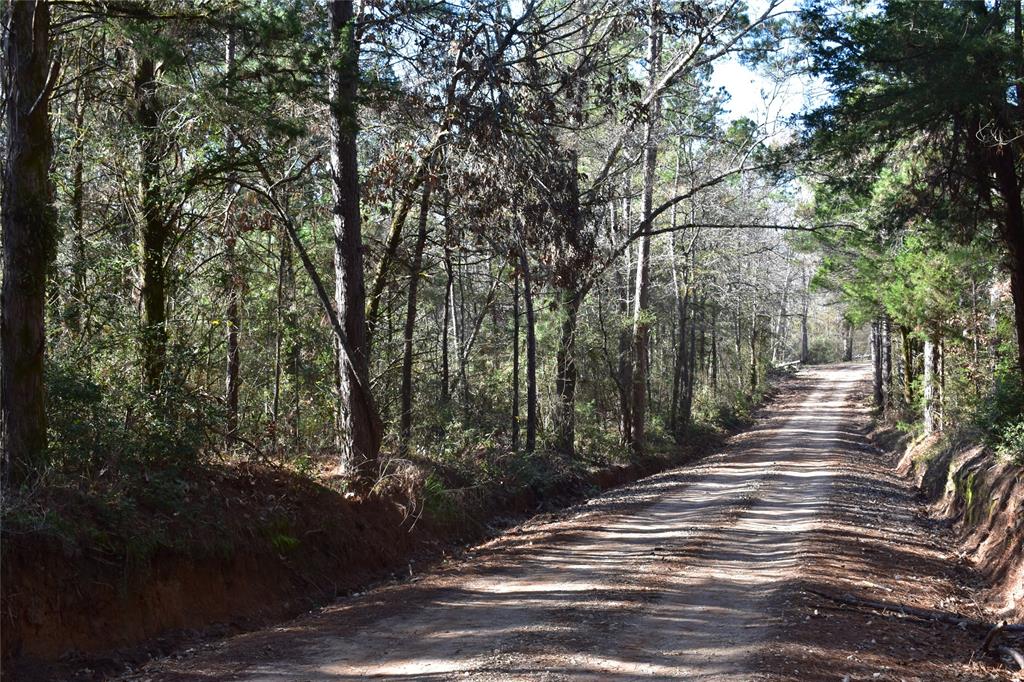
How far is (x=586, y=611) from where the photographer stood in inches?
347

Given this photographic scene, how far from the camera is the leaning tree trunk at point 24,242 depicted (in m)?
8.27

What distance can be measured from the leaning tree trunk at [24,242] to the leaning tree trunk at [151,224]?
234cm

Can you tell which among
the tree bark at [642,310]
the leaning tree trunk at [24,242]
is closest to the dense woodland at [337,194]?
the leaning tree trunk at [24,242]

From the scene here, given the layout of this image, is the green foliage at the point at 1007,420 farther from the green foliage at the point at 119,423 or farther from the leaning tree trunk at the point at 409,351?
the green foliage at the point at 119,423

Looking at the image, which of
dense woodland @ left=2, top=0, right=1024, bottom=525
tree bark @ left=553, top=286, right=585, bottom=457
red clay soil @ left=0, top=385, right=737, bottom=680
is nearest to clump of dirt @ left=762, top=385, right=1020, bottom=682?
dense woodland @ left=2, top=0, right=1024, bottom=525

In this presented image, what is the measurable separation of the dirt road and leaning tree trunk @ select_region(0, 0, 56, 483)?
9.00ft

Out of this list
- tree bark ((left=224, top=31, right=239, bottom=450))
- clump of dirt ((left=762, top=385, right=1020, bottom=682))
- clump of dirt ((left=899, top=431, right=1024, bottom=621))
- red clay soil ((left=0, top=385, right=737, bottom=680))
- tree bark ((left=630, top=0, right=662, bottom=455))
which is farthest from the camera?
tree bark ((left=630, top=0, right=662, bottom=455))

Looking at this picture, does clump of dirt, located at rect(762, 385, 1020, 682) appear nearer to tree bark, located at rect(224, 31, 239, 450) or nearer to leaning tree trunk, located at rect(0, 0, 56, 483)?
leaning tree trunk, located at rect(0, 0, 56, 483)

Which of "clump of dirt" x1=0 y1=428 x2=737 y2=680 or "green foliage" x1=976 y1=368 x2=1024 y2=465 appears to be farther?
"green foliage" x1=976 y1=368 x2=1024 y2=465

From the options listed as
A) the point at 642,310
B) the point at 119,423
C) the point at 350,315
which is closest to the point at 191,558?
the point at 119,423

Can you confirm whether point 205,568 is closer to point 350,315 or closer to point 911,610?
point 350,315

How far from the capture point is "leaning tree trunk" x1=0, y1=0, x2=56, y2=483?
8266 mm

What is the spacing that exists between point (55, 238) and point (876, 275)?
1048 inches

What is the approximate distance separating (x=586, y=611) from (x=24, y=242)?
6474 mm
